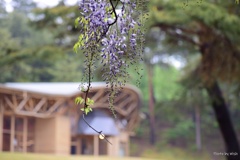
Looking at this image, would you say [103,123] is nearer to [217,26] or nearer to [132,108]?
[132,108]

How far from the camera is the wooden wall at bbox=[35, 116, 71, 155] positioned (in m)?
15.1

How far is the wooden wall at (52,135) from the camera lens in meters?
15.1

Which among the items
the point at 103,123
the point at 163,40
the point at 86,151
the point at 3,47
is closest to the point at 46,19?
the point at 3,47

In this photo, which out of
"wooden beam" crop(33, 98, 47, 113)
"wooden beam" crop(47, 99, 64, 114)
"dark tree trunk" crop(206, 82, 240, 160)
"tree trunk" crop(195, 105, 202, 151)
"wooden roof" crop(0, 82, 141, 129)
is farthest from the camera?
"tree trunk" crop(195, 105, 202, 151)

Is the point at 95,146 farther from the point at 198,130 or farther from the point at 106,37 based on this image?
the point at 106,37

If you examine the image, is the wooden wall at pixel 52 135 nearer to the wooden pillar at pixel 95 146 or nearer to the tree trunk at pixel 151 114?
the wooden pillar at pixel 95 146

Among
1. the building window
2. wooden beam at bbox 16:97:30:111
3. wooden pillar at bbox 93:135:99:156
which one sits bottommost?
wooden pillar at bbox 93:135:99:156

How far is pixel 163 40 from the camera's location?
429 inches

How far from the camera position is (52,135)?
15148 millimetres

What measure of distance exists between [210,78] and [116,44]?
6849mm

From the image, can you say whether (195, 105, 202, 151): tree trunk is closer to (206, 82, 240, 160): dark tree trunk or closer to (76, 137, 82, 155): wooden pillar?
(76, 137, 82, 155): wooden pillar

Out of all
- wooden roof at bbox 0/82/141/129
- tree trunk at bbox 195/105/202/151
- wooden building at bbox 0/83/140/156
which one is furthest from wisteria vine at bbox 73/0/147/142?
tree trunk at bbox 195/105/202/151

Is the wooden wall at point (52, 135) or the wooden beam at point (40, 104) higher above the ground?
the wooden beam at point (40, 104)

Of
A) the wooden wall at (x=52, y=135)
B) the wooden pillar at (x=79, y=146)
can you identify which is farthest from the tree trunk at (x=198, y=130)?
the wooden wall at (x=52, y=135)
